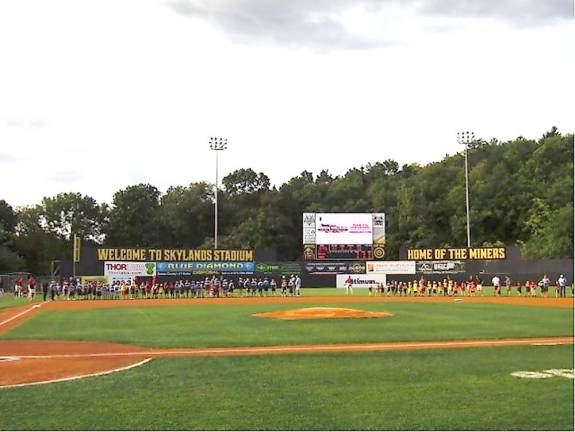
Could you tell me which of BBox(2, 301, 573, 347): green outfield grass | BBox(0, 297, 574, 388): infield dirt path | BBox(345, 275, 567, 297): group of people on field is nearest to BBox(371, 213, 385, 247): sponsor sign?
BBox(345, 275, 567, 297): group of people on field

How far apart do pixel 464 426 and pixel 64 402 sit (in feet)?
18.1

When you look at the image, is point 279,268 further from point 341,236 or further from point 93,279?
point 93,279

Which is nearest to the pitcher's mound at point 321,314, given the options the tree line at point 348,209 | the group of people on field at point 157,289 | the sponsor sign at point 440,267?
the group of people on field at point 157,289

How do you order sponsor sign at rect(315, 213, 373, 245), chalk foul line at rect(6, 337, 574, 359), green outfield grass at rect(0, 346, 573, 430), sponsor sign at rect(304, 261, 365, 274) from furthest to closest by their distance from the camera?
sponsor sign at rect(304, 261, 365, 274) < sponsor sign at rect(315, 213, 373, 245) < chalk foul line at rect(6, 337, 574, 359) < green outfield grass at rect(0, 346, 573, 430)

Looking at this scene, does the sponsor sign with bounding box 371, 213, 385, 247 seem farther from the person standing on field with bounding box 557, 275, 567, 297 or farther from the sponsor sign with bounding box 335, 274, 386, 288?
the person standing on field with bounding box 557, 275, 567, 297

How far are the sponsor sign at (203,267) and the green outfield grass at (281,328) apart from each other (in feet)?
94.2

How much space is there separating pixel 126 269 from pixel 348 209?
56100 mm

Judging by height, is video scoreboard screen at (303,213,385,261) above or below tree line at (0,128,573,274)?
below

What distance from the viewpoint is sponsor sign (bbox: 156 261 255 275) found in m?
58.7

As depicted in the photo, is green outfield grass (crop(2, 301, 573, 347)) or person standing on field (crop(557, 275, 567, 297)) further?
person standing on field (crop(557, 275, 567, 297))

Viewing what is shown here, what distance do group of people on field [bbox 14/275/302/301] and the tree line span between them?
33.2 meters

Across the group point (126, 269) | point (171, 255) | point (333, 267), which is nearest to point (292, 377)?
point (126, 269)

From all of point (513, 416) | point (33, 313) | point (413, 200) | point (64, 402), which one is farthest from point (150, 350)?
point (413, 200)

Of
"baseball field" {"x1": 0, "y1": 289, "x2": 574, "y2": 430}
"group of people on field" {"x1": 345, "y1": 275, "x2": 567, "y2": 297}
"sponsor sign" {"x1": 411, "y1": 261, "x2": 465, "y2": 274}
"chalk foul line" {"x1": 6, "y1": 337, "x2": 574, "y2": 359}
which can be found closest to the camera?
"baseball field" {"x1": 0, "y1": 289, "x2": 574, "y2": 430}
